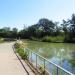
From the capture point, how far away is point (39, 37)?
88.4 meters

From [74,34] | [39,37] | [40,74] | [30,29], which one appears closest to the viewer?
[40,74]

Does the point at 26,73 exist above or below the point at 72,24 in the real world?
below

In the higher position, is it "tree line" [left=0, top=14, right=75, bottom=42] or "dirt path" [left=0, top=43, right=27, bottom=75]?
"tree line" [left=0, top=14, right=75, bottom=42]

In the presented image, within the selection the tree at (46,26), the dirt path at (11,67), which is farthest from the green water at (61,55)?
the tree at (46,26)

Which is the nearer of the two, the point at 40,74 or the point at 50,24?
the point at 40,74

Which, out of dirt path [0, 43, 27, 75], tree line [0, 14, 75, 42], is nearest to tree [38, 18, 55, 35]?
tree line [0, 14, 75, 42]

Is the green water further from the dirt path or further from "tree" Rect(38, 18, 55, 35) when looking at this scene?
"tree" Rect(38, 18, 55, 35)

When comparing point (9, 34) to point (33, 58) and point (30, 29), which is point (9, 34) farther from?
point (33, 58)

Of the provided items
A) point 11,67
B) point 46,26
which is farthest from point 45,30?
point 11,67

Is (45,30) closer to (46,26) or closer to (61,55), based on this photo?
(46,26)

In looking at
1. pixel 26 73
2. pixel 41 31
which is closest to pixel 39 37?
pixel 41 31

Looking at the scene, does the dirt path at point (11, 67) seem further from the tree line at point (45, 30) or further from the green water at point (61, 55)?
the tree line at point (45, 30)

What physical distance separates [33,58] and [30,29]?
253 ft

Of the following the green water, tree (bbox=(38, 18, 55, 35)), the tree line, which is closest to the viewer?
the green water
